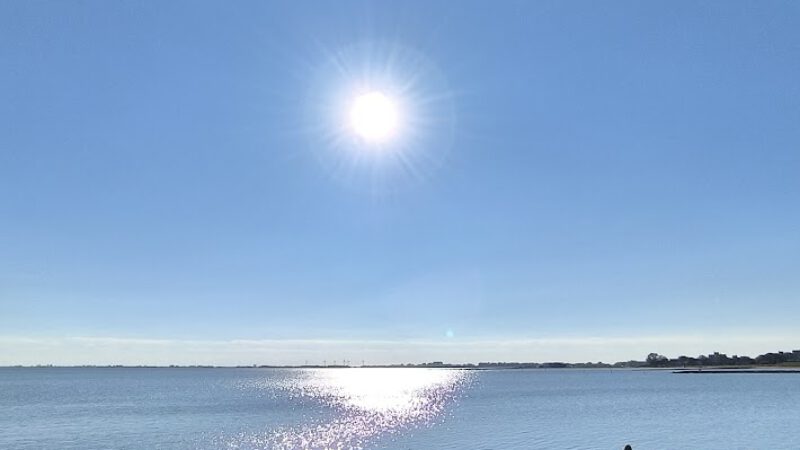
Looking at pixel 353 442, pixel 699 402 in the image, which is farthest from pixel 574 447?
pixel 699 402

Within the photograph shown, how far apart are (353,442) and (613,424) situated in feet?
84.2

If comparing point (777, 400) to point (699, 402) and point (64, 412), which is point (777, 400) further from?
point (64, 412)

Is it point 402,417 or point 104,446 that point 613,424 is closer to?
point 402,417

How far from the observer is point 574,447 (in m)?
45.8

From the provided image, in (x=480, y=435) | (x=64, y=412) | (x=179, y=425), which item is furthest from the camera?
(x=64, y=412)

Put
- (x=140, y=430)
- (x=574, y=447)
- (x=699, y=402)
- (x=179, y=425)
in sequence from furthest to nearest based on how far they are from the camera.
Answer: (x=699, y=402)
(x=179, y=425)
(x=140, y=430)
(x=574, y=447)

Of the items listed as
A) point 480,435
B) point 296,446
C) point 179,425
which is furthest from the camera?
point 179,425

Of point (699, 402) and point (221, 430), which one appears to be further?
point (699, 402)

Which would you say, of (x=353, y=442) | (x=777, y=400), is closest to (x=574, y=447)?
(x=353, y=442)

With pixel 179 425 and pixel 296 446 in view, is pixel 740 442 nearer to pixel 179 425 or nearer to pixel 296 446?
pixel 296 446

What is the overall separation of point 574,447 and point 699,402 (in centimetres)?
5379

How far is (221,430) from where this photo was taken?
195ft

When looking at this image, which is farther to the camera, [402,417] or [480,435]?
[402,417]

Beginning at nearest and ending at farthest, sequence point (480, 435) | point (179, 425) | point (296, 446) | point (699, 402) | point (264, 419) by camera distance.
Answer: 1. point (296, 446)
2. point (480, 435)
3. point (179, 425)
4. point (264, 419)
5. point (699, 402)
